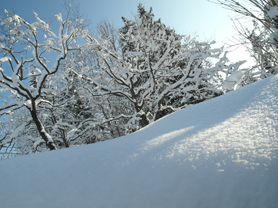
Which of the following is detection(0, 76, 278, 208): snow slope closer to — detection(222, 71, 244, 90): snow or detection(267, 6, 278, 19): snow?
detection(222, 71, 244, 90): snow

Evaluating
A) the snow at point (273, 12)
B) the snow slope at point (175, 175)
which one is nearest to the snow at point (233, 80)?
the snow slope at point (175, 175)

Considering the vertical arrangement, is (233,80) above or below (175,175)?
above

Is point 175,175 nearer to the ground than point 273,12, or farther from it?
nearer to the ground

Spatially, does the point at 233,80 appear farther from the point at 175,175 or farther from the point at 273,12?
the point at 175,175

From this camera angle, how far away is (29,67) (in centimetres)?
645

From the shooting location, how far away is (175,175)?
0.76 meters

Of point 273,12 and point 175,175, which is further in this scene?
point 273,12

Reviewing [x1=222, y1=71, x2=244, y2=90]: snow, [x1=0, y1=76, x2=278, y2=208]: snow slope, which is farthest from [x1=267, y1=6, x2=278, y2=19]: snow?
[x1=0, y1=76, x2=278, y2=208]: snow slope

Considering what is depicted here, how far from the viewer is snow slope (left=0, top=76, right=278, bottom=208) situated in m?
0.59

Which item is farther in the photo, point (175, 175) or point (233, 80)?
point (233, 80)

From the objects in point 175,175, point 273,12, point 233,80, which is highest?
point 273,12

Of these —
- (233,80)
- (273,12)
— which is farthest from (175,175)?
(273,12)

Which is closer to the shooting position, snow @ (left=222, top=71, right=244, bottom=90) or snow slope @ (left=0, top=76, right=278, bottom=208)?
snow slope @ (left=0, top=76, right=278, bottom=208)

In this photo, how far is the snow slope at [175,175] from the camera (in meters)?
0.59
